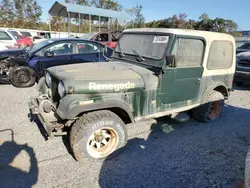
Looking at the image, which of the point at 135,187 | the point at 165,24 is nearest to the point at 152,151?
the point at 135,187

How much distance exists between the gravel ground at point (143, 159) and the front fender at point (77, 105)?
31.8 inches

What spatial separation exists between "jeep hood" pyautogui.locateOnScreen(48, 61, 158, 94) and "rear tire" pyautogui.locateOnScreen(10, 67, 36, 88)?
3692mm

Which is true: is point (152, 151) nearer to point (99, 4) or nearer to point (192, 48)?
point (192, 48)

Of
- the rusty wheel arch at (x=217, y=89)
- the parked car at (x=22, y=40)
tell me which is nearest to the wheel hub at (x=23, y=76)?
the rusty wheel arch at (x=217, y=89)

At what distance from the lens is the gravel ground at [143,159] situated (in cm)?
251

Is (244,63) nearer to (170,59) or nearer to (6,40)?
(170,59)

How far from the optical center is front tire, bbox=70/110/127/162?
8.63 feet

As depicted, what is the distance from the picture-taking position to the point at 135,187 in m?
2.41

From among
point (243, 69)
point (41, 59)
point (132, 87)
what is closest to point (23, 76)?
point (41, 59)

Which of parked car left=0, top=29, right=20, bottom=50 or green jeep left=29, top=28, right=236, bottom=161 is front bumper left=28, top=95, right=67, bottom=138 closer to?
green jeep left=29, top=28, right=236, bottom=161

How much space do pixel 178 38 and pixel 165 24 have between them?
27233mm

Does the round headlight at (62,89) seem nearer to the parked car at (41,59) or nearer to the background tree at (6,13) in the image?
the parked car at (41,59)

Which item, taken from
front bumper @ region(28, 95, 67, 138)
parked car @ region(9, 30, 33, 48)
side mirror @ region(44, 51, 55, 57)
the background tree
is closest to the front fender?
front bumper @ region(28, 95, 67, 138)

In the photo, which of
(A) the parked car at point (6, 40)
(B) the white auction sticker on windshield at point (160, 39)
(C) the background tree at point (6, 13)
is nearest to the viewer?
(B) the white auction sticker on windshield at point (160, 39)
